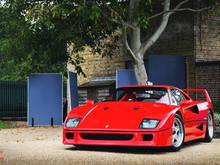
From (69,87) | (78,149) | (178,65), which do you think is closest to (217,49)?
(178,65)

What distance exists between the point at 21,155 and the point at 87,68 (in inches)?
662

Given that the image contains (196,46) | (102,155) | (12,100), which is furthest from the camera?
(12,100)

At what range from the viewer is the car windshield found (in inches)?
440

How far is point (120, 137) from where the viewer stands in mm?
10000

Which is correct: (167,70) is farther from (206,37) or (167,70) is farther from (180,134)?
(180,134)

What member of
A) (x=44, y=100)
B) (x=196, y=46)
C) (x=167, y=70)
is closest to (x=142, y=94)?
(x=44, y=100)

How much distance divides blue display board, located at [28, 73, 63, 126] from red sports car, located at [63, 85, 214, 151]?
8792 mm

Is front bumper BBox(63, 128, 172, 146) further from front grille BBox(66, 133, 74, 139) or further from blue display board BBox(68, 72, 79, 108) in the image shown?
blue display board BBox(68, 72, 79, 108)

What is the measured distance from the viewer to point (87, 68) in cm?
2622

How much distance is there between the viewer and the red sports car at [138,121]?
32.4 feet

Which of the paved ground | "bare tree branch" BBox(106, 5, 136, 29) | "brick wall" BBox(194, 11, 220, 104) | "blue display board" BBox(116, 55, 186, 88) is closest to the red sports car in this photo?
the paved ground

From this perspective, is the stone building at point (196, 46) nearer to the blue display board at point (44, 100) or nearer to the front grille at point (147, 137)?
the blue display board at point (44, 100)

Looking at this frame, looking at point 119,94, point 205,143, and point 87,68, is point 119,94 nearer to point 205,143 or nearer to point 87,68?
point 205,143

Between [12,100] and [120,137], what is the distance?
17.5m
